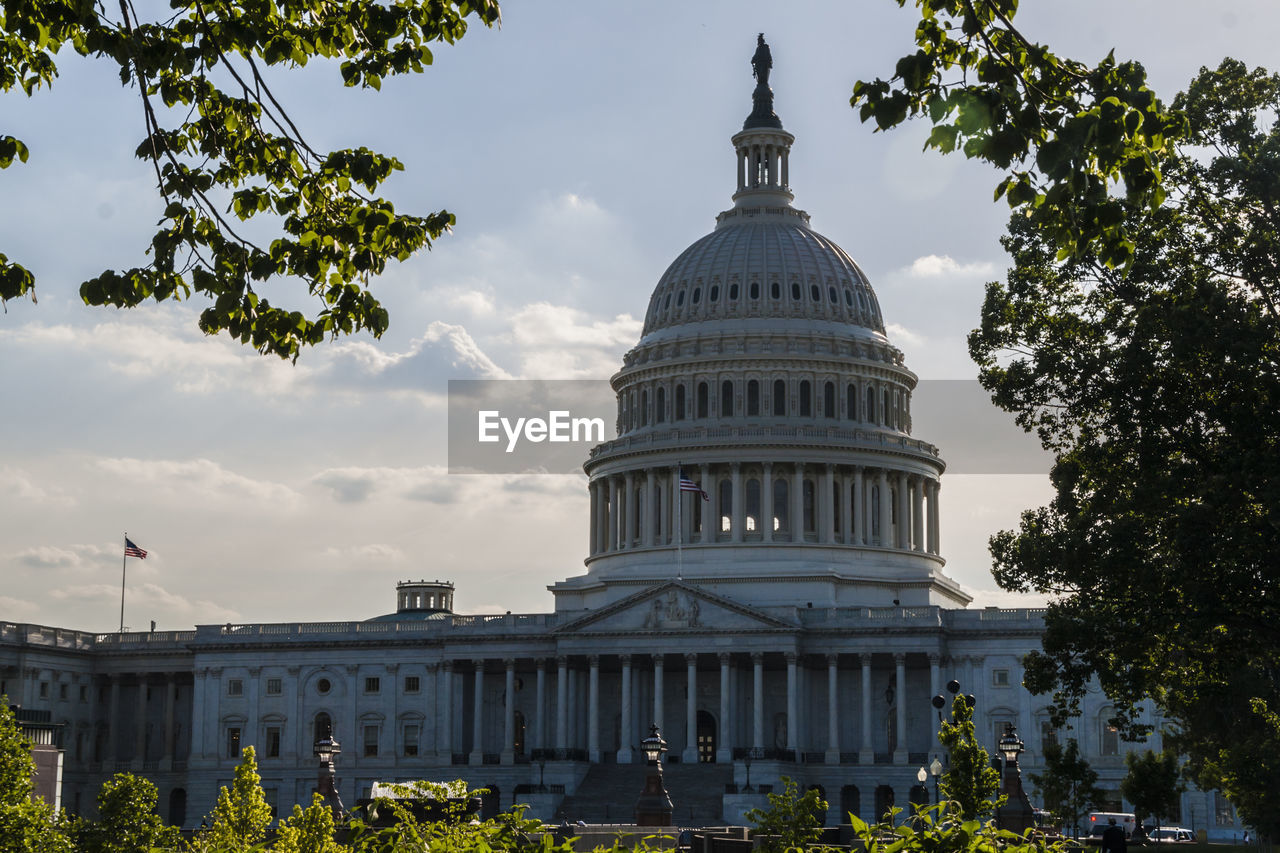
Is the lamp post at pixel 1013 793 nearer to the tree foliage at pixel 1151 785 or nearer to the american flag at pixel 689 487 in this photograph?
the tree foliage at pixel 1151 785

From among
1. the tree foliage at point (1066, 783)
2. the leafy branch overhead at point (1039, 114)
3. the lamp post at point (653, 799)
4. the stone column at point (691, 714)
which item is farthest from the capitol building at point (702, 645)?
the leafy branch overhead at point (1039, 114)

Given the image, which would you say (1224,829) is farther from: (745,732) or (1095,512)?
(1095,512)

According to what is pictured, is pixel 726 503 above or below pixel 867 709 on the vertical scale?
above

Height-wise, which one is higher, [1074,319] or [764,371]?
[764,371]

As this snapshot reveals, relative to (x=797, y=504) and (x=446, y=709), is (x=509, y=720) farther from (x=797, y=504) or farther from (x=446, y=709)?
(x=797, y=504)

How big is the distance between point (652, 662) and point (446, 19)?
9595 cm

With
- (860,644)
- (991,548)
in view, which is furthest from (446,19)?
(860,644)

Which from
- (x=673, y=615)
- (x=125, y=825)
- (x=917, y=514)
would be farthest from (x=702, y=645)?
(x=125, y=825)

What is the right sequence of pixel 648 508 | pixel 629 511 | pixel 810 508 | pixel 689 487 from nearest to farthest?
pixel 689 487
pixel 810 508
pixel 648 508
pixel 629 511

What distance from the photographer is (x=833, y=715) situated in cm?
11281

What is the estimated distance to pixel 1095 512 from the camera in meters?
49.8

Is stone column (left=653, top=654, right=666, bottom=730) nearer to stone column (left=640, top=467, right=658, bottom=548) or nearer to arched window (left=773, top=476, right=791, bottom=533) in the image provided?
stone column (left=640, top=467, right=658, bottom=548)

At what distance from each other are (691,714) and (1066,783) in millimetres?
29805

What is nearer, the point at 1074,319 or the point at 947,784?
the point at 947,784
